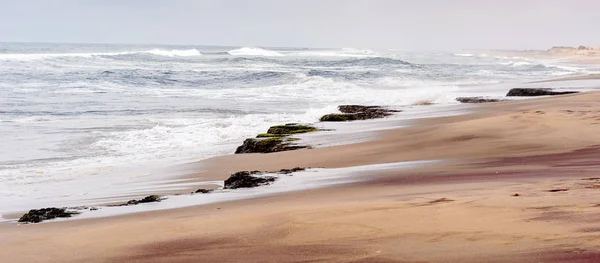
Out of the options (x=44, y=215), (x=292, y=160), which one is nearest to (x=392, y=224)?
(x=44, y=215)

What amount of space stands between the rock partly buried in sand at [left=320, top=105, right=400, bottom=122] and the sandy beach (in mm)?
6475

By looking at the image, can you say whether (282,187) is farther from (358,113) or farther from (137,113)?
(137,113)

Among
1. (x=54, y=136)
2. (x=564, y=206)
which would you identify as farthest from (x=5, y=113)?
(x=564, y=206)

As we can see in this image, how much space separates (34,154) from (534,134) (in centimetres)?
868

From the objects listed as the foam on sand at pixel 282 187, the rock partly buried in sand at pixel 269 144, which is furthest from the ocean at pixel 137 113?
the foam on sand at pixel 282 187

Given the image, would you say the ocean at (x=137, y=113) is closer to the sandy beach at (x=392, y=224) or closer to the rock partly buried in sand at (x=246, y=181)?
the rock partly buried in sand at (x=246, y=181)

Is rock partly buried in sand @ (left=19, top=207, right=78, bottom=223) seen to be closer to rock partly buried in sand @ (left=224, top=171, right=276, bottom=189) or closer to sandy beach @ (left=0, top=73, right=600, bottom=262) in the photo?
sandy beach @ (left=0, top=73, right=600, bottom=262)

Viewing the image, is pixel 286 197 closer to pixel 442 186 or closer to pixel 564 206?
pixel 442 186

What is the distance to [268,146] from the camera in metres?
11.4

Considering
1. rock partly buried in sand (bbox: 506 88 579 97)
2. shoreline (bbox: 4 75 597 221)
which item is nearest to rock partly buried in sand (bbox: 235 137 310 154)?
shoreline (bbox: 4 75 597 221)

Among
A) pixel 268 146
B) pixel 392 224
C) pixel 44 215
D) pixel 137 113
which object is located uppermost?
pixel 392 224

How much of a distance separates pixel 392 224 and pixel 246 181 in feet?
11.1

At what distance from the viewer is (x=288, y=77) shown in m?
39.3

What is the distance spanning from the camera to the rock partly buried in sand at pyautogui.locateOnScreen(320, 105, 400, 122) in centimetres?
1479
